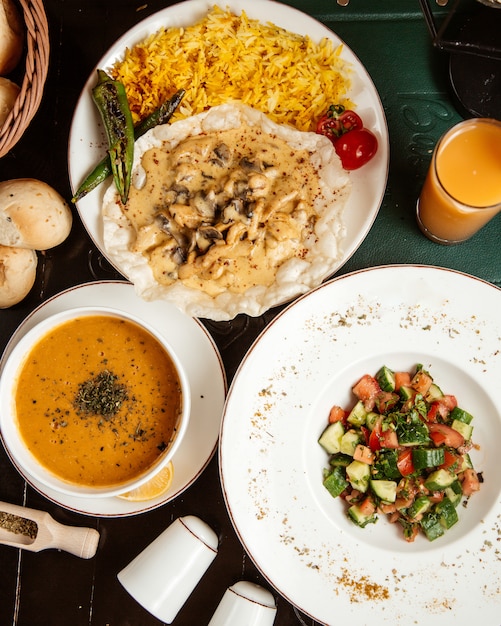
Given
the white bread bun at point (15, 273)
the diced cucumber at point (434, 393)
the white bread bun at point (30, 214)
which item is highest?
the white bread bun at point (30, 214)

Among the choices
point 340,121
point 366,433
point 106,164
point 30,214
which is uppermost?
point 340,121

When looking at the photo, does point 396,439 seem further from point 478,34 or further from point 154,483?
point 478,34

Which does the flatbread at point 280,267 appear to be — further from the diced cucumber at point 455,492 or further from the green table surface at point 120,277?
the diced cucumber at point 455,492

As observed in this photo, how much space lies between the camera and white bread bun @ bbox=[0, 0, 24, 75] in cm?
246

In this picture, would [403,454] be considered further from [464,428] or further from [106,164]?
[106,164]

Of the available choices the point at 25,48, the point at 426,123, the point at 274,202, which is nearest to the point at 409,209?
the point at 426,123

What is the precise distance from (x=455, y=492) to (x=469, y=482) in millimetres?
74

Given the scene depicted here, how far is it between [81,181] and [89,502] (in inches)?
55.5

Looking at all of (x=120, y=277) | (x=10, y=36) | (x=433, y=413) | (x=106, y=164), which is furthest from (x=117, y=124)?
(x=433, y=413)

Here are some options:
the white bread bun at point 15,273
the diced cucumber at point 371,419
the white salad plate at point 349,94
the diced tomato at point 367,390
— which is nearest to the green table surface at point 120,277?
the white bread bun at point 15,273

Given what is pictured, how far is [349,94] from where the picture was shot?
106 inches

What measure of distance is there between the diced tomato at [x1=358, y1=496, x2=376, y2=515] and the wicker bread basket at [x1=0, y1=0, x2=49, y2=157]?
2081 millimetres

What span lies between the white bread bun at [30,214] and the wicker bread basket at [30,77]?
11.8 inches

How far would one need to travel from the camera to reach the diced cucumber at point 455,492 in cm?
266
